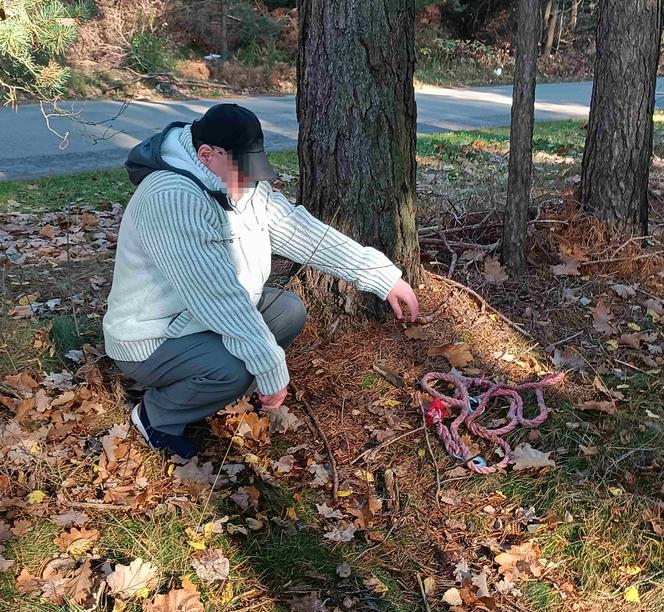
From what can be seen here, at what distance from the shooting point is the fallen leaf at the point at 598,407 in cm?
320

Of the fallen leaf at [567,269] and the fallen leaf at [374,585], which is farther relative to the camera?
the fallen leaf at [567,269]

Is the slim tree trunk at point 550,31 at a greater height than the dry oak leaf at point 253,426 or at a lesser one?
greater

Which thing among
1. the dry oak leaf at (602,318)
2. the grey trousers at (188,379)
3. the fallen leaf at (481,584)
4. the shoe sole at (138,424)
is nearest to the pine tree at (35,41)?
the grey trousers at (188,379)

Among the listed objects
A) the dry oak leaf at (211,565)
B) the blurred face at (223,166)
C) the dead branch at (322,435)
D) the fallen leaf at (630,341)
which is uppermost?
the blurred face at (223,166)

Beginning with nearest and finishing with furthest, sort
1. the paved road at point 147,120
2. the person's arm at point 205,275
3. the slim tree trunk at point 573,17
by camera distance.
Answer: the person's arm at point 205,275
the paved road at point 147,120
the slim tree trunk at point 573,17

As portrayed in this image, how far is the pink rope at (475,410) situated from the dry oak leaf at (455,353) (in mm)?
148

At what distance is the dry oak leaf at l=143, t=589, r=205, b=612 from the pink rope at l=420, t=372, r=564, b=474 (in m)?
1.23

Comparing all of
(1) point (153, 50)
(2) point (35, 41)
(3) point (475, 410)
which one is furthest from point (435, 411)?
(1) point (153, 50)

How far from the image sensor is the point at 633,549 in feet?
8.43

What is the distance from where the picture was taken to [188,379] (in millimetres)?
2857

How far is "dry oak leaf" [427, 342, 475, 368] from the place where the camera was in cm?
354

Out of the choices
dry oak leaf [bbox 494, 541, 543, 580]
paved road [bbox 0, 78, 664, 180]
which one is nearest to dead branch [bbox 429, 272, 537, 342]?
dry oak leaf [bbox 494, 541, 543, 580]

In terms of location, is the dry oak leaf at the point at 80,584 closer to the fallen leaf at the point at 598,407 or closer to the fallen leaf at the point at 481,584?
the fallen leaf at the point at 481,584

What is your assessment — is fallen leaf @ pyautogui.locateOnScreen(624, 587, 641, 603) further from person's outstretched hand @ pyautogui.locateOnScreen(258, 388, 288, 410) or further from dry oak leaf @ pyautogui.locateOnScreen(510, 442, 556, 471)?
person's outstretched hand @ pyautogui.locateOnScreen(258, 388, 288, 410)
